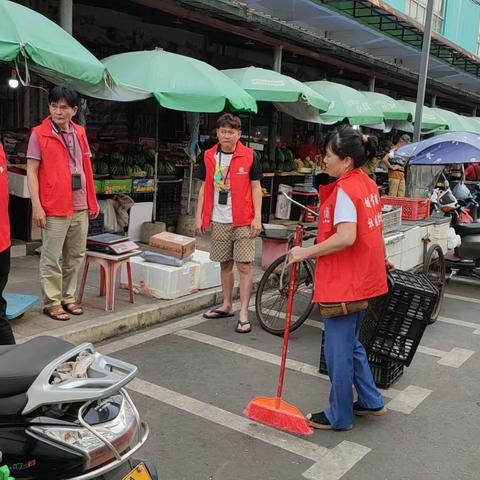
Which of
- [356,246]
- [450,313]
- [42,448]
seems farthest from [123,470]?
[450,313]

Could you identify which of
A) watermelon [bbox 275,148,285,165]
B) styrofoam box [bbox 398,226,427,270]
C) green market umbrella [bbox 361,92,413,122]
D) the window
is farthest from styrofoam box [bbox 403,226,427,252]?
the window

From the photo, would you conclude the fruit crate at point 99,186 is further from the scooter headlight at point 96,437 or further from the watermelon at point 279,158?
the scooter headlight at point 96,437

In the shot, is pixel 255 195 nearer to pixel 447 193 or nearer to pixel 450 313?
pixel 450 313

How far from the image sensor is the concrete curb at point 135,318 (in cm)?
486

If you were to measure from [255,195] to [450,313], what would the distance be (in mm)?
2886

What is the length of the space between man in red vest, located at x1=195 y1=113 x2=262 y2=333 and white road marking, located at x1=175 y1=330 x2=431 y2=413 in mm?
343

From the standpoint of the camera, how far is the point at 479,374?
4902 mm

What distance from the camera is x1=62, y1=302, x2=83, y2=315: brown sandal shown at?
5.24 meters

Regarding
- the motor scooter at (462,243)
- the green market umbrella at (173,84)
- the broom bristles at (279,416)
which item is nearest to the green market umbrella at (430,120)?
the motor scooter at (462,243)

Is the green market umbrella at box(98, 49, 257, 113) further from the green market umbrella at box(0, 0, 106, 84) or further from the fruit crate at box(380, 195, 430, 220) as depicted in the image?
the fruit crate at box(380, 195, 430, 220)

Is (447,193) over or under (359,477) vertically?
over

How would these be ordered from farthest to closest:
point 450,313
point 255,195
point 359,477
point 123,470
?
point 450,313 < point 255,195 < point 359,477 < point 123,470

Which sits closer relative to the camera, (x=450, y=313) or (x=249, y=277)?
(x=249, y=277)

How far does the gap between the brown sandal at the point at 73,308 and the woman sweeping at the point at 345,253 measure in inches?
96.2
